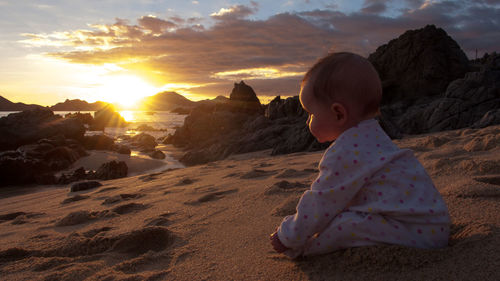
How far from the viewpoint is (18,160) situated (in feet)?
27.0

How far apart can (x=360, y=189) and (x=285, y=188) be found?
5.64 ft

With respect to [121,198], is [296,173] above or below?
above

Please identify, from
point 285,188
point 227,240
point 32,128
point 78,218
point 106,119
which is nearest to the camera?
point 227,240

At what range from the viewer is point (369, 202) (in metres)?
1.42

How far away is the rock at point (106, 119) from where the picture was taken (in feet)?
84.5

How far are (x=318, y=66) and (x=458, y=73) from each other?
1594 cm

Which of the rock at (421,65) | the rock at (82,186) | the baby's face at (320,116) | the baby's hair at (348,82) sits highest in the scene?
the rock at (421,65)

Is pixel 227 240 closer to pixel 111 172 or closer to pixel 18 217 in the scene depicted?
pixel 18 217

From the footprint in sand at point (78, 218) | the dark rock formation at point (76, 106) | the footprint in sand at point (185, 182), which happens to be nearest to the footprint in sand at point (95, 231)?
the footprint in sand at point (78, 218)

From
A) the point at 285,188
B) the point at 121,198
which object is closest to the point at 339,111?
the point at 285,188

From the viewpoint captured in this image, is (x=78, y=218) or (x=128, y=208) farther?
(x=128, y=208)

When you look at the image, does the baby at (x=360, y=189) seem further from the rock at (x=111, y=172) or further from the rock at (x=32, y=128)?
the rock at (x=32, y=128)

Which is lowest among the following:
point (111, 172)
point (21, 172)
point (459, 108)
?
point (111, 172)

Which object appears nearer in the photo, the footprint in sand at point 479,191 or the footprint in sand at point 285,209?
the footprint in sand at point 479,191
